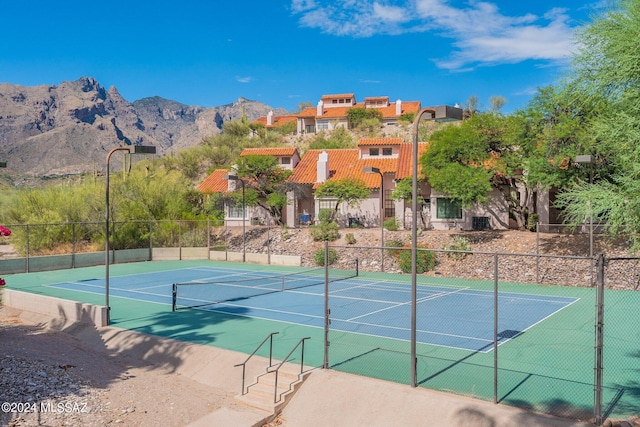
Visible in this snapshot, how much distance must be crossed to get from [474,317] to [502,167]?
18017 mm

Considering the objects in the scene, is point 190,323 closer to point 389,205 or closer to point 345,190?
point 345,190

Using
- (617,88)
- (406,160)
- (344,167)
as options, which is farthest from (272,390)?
(344,167)

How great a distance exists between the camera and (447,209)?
4169 centimetres

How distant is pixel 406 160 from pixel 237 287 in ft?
79.9

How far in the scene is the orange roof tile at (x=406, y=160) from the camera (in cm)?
4456

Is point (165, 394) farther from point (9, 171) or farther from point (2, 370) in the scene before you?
point (9, 171)

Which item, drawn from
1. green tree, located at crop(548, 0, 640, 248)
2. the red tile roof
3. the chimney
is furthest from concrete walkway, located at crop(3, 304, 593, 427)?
the red tile roof

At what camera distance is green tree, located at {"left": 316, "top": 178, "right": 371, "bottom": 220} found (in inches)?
1702

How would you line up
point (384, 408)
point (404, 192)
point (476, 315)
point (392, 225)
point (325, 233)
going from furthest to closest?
point (404, 192) → point (392, 225) → point (325, 233) → point (476, 315) → point (384, 408)

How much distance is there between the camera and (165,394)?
12.7 meters

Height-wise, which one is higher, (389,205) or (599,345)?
(389,205)

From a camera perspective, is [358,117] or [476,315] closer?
[476,315]

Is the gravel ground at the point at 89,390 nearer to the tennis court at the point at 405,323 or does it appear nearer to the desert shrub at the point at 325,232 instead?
the tennis court at the point at 405,323

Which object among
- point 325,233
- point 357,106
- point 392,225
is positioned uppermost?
point 357,106
